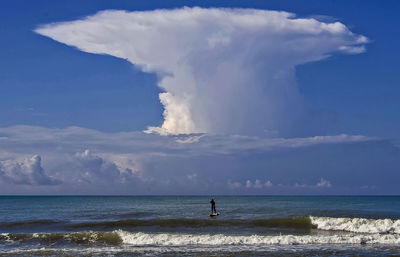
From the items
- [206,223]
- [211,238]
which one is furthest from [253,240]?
[206,223]

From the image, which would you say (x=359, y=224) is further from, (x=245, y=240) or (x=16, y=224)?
(x=16, y=224)

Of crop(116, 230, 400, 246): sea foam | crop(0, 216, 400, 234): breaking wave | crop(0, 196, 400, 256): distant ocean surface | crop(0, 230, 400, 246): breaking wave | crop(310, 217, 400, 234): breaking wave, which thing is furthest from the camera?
crop(0, 216, 400, 234): breaking wave

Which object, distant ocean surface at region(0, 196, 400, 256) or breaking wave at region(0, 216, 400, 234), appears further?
breaking wave at region(0, 216, 400, 234)

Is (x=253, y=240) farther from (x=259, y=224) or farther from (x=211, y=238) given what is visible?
(x=259, y=224)

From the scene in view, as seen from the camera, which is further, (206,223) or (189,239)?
(206,223)

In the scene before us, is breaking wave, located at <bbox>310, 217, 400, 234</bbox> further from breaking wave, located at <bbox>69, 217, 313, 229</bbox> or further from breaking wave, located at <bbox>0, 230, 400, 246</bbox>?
breaking wave, located at <bbox>0, 230, 400, 246</bbox>

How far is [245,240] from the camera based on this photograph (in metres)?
31.5

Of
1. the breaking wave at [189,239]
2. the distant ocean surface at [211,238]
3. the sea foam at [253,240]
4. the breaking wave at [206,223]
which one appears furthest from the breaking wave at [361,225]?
the sea foam at [253,240]

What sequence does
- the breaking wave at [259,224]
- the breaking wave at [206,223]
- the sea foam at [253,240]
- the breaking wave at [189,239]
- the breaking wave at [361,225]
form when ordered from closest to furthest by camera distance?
the sea foam at [253,240], the breaking wave at [189,239], the breaking wave at [361,225], the breaking wave at [259,224], the breaking wave at [206,223]

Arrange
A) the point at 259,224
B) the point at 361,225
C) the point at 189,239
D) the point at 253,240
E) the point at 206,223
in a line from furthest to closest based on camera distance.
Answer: the point at 206,223, the point at 259,224, the point at 361,225, the point at 189,239, the point at 253,240

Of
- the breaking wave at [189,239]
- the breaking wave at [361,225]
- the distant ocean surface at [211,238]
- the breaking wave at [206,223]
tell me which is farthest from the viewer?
the breaking wave at [206,223]

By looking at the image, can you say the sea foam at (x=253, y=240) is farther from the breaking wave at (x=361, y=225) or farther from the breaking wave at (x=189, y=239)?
the breaking wave at (x=361, y=225)

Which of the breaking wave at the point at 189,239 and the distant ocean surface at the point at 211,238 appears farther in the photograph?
the breaking wave at the point at 189,239

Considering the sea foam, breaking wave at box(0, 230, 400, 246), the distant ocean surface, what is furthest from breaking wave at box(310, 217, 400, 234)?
the sea foam
